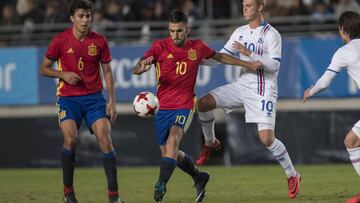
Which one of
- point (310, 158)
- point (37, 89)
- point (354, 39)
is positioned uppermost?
point (354, 39)

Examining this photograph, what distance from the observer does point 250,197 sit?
1230cm

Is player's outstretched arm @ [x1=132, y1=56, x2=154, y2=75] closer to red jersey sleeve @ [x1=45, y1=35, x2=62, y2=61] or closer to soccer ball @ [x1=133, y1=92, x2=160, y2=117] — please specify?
soccer ball @ [x1=133, y1=92, x2=160, y2=117]

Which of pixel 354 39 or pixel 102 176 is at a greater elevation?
pixel 354 39

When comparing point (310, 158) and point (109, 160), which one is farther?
point (310, 158)

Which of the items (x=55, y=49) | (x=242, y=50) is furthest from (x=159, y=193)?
(x=242, y=50)

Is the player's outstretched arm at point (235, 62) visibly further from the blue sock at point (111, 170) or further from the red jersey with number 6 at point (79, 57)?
the blue sock at point (111, 170)

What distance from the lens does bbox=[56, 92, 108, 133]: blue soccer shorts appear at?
1109 cm

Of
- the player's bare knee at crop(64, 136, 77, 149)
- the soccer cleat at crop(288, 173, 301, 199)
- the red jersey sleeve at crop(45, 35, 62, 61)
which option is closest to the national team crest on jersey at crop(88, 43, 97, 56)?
the red jersey sleeve at crop(45, 35, 62, 61)

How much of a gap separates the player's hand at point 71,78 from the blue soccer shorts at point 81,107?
1.28ft

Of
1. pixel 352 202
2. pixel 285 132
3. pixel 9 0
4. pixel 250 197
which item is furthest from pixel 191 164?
pixel 9 0

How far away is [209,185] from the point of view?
14633mm

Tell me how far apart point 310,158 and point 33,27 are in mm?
7120

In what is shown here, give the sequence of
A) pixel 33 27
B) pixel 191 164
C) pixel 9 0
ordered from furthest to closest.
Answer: pixel 9 0 < pixel 33 27 < pixel 191 164

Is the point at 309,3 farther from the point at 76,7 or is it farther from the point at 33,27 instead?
the point at 76,7
